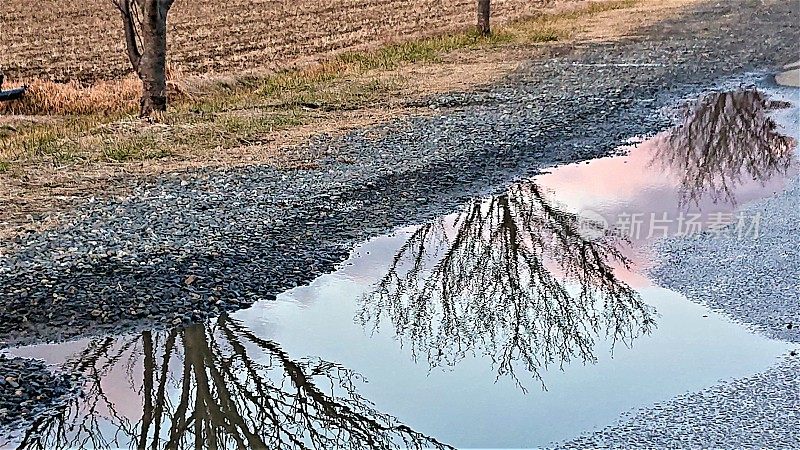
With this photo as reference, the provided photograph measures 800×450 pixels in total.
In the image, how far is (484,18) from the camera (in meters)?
21.7

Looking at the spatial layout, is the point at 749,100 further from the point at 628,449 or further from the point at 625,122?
the point at 628,449

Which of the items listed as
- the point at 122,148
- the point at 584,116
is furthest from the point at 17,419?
the point at 584,116

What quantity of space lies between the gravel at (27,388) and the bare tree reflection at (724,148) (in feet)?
20.1

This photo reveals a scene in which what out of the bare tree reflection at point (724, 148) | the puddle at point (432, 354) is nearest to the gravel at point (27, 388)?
the puddle at point (432, 354)

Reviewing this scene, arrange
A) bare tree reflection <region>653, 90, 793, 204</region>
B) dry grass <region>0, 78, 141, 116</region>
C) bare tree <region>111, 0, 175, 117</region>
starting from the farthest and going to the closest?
dry grass <region>0, 78, 141, 116</region> → bare tree <region>111, 0, 175, 117</region> → bare tree reflection <region>653, 90, 793, 204</region>

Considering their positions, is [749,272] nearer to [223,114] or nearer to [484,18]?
[223,114]

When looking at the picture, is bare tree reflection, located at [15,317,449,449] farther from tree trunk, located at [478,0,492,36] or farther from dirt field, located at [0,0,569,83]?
tree trunk, located at [478,0,492,36]

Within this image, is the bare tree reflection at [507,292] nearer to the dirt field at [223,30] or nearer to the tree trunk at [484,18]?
the dirt field at [223,30]

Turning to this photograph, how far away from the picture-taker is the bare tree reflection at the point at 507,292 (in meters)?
6.03

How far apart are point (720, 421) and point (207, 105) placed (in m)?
10.6

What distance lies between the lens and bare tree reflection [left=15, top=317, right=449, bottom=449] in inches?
197

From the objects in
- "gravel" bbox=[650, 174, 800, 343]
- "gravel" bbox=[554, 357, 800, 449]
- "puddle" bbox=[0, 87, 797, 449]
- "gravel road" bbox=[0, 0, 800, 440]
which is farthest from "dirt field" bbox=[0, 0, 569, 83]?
"gravel" bbox=[554, 357, 800, 449]

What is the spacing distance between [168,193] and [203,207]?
644 mm

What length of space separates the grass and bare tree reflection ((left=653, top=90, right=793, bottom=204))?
4583 millimetres
